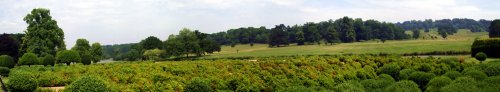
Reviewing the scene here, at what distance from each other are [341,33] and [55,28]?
92.3 m

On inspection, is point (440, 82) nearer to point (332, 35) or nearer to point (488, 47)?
point (488, 47)

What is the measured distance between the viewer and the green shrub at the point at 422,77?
107ft

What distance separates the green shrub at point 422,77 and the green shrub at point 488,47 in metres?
30.9

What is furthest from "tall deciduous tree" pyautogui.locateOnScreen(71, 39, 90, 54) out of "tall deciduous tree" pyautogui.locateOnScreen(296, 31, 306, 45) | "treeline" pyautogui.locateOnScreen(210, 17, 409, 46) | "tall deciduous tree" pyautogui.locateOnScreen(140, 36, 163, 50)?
"tall deciduous tree" pyautogui.locateOnScreen(296, 31, 306, 45)

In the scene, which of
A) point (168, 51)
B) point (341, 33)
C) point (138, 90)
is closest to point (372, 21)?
point (341, 33)

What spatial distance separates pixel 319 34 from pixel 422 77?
107249mm

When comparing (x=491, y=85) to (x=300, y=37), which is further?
(x=300, y=37)

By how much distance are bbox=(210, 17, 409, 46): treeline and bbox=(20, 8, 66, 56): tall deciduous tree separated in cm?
7010

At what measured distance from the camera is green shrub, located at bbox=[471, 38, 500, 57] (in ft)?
192

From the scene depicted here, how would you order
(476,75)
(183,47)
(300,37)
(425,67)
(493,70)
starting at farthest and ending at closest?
(300,37)
(183,47)
(425,67)
(493,70)
(476,75)

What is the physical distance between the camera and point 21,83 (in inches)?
784

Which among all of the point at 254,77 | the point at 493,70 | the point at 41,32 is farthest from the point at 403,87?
the point at 41,32

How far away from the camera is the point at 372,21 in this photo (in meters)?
176

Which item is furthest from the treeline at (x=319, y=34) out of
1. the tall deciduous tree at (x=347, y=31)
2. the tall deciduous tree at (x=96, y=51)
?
the tall deciduous tree at (x=96, y=51)
